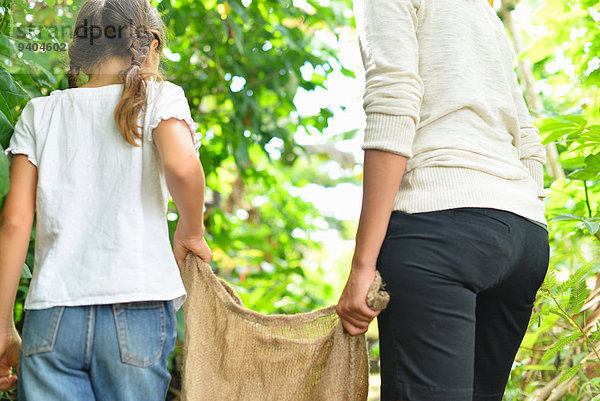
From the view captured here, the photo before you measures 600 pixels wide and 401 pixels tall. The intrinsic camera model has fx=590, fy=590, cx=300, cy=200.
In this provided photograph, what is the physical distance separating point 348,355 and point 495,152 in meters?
0.48

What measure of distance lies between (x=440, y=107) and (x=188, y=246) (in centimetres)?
63

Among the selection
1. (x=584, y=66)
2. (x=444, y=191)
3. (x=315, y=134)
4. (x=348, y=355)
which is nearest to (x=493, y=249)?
(x=444, y=191)

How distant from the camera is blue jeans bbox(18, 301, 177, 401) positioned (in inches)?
45.5

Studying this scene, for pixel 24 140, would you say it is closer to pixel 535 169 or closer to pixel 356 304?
pixel 356 304

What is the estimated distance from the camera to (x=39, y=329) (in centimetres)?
116

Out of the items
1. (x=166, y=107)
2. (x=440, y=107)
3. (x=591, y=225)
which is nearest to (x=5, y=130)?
(x=166, y=107)

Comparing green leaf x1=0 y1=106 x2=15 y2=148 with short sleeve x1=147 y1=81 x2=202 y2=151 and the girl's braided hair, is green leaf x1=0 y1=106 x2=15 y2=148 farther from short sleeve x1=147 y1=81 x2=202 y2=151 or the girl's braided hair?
short sleeve x1=147 y1=81 x2=202 y2=151

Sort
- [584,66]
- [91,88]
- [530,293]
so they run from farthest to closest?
[584,66] < [91,88] < [530,293]

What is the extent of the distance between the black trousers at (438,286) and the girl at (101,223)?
0.46 metres

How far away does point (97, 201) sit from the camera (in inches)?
48.3

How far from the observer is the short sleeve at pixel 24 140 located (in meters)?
1.24

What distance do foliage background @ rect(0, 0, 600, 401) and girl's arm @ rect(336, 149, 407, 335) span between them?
703 mm

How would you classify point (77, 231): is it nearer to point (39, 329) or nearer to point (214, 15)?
point (39, 329)

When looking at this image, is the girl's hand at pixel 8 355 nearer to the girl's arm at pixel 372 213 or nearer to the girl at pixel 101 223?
the girl at pixel 101 223
